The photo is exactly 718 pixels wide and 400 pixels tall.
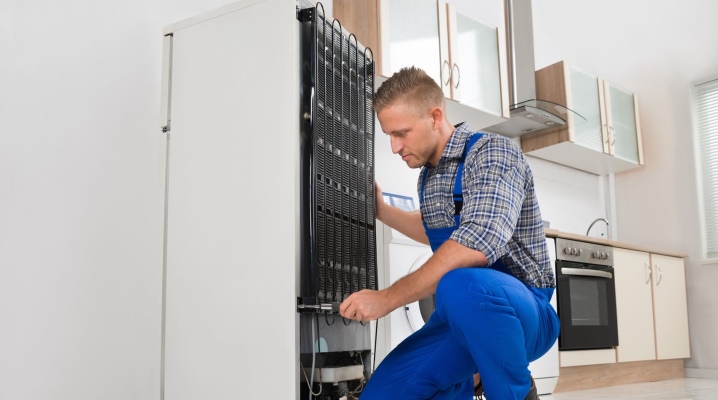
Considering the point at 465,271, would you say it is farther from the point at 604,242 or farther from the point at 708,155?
the point at 708,155

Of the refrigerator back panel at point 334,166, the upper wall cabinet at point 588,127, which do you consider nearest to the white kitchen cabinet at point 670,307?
the upper wall cabinet at point 588,127

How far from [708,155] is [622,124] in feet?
1.97

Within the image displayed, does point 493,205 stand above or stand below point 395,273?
above

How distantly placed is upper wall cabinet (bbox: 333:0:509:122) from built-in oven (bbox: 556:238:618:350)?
876 mm

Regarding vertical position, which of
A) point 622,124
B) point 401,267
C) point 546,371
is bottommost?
point 546,371

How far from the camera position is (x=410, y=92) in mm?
1791

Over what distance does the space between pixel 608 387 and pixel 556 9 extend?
2.72m

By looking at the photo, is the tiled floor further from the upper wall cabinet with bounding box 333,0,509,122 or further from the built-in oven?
the upper wall cabinet with bounding box 333,0,509,122

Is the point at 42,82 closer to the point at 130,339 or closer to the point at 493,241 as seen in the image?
the point at 130,339

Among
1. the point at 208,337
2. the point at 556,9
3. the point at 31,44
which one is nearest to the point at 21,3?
the point at 31,44

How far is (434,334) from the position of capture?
1.82 meters

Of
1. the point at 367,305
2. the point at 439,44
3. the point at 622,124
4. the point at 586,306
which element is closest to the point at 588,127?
the point at 622,124

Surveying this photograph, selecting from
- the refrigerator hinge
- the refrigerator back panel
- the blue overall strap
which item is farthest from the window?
the refrigerator hinge

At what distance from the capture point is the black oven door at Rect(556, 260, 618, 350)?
355 centimetres
